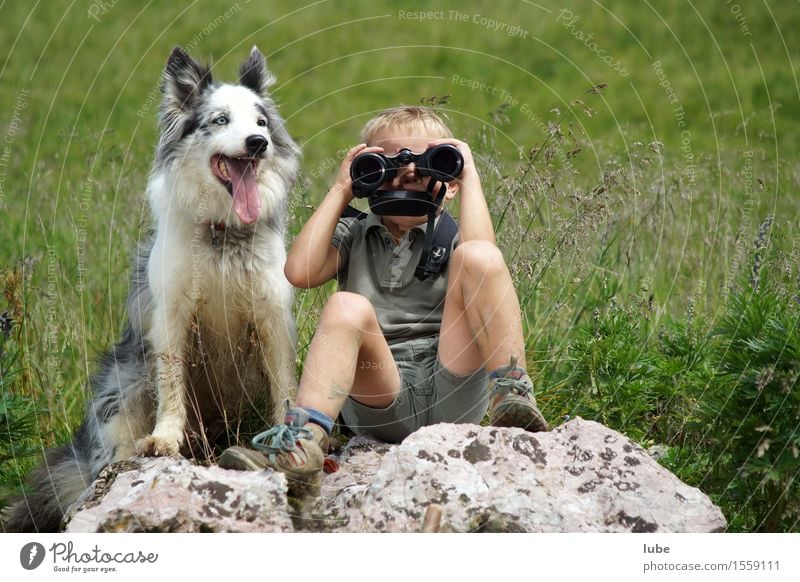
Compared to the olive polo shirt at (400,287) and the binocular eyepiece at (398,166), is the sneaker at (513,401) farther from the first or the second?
the binocular eyepiece at (398,166)

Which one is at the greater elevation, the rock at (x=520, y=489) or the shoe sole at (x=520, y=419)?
the shoe sole at (x=520, y=419)

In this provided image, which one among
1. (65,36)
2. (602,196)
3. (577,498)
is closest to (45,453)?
(577,498)

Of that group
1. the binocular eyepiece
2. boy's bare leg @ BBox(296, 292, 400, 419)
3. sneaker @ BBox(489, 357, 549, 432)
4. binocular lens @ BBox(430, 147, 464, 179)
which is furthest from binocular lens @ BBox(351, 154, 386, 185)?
sneaker @ BBox(489, 357, 549, 432)

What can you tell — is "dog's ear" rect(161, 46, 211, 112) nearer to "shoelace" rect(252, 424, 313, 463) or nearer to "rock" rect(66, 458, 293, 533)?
"shoelace" rect(252, 424, 313, 463)

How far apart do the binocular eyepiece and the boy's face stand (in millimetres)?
53

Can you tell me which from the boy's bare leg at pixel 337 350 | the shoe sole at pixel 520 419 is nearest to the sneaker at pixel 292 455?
the boy's bare leg at pixel 337 350

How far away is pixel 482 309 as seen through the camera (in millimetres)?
3824

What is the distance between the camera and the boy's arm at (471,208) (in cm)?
410

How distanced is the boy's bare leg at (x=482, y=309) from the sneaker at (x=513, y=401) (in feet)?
0.17

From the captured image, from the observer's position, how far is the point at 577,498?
3.43 meters

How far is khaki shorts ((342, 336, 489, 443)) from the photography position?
13.3 ft

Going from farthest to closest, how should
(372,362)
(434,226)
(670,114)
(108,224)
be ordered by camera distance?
(670,114) < (108,224) < (434,226) < (372,362)
